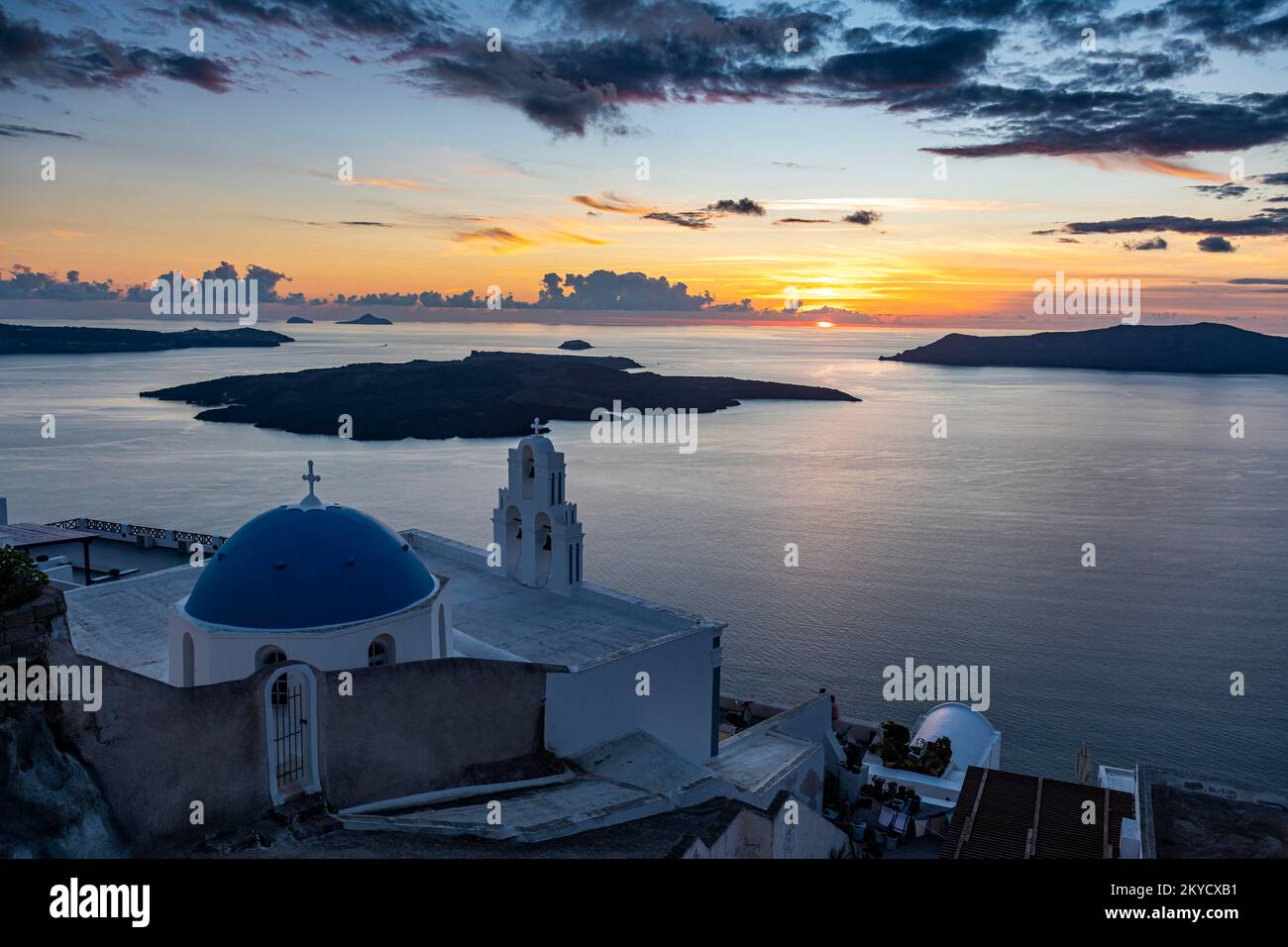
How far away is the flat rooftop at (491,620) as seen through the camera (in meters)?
15.9

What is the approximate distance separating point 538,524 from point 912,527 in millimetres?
36569

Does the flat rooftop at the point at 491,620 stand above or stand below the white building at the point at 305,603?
below

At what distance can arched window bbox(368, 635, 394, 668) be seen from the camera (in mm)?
13898

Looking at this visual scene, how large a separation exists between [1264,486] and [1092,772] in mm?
52418

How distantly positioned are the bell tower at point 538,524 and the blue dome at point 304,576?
18.7 ft

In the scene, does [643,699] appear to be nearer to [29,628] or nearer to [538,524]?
[538,524]

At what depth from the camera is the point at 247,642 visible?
13133 mm

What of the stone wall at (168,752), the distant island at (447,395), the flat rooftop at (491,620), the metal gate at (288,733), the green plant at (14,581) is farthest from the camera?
the distant island at (447,395)

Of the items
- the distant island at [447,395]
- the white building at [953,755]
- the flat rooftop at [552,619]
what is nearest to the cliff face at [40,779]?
the flat rooftop at [552,619]

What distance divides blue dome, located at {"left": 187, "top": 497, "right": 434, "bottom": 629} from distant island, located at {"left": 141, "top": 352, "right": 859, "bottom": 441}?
7168 centimetres

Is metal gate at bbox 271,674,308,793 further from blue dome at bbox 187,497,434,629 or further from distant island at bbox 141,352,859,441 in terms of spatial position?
distant island at bbox 141,352,859,441

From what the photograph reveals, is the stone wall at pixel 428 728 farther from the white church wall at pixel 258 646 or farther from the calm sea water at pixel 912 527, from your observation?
the calm sea water at pixel 912 527

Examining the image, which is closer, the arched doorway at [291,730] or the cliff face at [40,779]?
the cliff face at [40,779]
